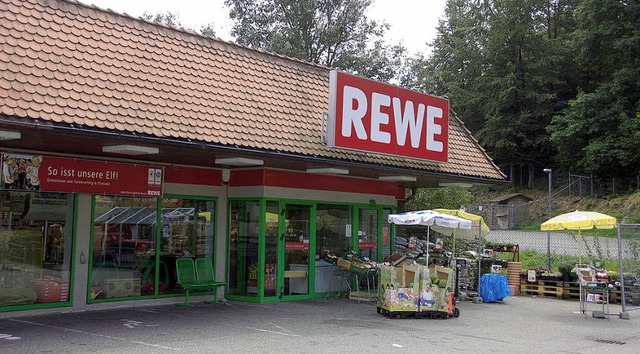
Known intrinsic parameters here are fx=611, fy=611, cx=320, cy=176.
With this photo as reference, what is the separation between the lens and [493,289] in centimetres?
1512

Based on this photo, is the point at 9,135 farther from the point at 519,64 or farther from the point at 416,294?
the point at 519,64

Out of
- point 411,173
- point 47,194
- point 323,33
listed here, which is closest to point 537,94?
point 323,33

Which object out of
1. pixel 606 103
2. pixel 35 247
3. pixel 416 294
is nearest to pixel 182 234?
pixel 35 247

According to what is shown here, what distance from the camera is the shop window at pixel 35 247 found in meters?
10.5

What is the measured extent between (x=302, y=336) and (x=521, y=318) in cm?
546

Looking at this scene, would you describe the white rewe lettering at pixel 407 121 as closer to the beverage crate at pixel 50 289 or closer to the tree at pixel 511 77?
the beverage crate at pixel 50 289

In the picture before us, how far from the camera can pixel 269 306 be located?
500 inches

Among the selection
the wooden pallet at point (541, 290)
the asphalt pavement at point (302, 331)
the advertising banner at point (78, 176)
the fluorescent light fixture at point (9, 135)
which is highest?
the fluorescent light fixture at point (9, 135)

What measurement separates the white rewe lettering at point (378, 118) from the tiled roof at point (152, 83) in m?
0.45

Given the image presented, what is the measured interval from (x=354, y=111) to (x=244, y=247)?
3878 millimetres

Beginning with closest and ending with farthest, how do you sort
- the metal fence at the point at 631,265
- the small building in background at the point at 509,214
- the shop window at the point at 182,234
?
the shop window at the point at 182,234, the metal fence at the point at 631,265, the small building in background at the point at 509,214

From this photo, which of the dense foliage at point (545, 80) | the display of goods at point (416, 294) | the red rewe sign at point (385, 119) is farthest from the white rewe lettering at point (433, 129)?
the dense foliage at point (545, 80)

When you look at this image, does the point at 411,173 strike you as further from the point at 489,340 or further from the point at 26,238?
the point at 26,238

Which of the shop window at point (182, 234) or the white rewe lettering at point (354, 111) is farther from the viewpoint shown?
the shop window at point (182, 234)
